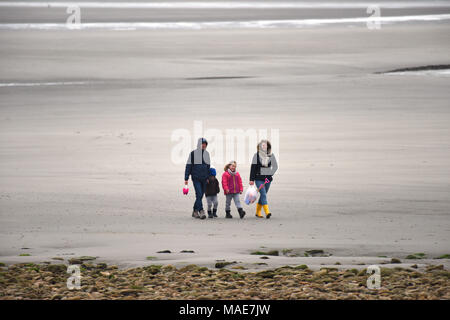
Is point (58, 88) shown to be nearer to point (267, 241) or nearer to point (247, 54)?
point (247, 54)

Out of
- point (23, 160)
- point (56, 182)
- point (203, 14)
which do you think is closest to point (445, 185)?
point (56, 182)

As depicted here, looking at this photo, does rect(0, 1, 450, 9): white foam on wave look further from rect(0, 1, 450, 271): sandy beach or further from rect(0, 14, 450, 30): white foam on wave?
rect(0, 1, 450, 271): sandy beach

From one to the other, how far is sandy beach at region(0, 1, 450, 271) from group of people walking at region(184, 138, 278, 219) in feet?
1.49

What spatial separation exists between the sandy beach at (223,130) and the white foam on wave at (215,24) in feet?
17.4

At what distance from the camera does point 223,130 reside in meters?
23.2

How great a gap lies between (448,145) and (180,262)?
12.9m

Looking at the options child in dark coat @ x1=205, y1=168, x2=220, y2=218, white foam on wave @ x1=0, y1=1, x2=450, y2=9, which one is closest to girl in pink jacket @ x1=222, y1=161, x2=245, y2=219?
child in dark coat @ x1=205, y1=168, x2=220, y2=218

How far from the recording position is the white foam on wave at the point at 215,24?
51594 mm

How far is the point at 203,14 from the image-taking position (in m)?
64.1

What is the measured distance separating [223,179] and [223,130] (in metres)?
9.96

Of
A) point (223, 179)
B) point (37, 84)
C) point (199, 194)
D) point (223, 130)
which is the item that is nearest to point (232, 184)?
point (223, 179)

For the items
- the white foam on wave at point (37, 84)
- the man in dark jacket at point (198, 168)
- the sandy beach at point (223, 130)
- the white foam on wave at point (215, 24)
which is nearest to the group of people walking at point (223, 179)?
the man in dark jacket at point (198, 168)

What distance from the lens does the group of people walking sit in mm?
13258

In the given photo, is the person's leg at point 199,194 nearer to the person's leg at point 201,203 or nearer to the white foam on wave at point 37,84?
the person's leg at point 201,203
